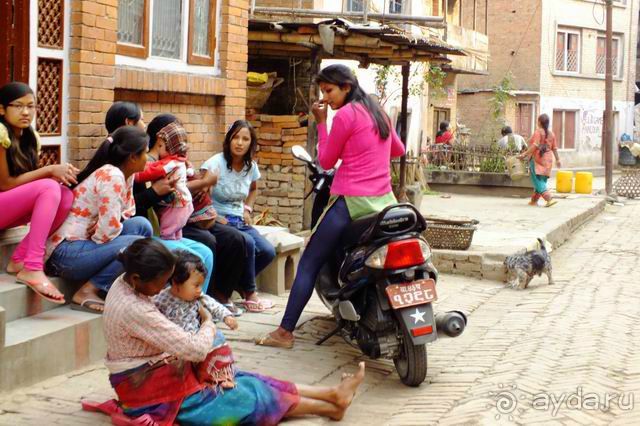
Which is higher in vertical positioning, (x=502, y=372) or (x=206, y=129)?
(x=206, y=129)

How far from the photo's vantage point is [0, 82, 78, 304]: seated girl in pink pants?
5.93 metres

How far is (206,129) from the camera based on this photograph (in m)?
9.67

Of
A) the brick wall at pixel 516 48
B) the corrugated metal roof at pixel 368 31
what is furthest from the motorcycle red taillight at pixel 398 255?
the brick wall at pixel 516 48

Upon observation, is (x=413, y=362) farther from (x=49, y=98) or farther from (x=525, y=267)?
(x=525, y=267)

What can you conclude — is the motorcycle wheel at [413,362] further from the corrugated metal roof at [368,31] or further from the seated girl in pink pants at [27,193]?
the corrugated metal roof at [368,31]

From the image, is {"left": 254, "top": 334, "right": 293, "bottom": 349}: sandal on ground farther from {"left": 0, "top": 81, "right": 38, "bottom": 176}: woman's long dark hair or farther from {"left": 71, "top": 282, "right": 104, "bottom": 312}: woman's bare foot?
{"left": 0, "top": 81, "right": 38, "bottom": 176}: woman's long dark hair

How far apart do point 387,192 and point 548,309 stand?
318 cm

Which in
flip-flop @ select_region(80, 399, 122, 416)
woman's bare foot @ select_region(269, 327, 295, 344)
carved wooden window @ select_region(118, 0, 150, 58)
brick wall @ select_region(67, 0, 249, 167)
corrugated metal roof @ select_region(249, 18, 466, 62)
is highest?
corrugated metal roof @ select_region(249, 18, 466, 62)

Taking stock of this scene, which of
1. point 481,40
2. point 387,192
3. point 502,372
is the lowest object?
point 502,372

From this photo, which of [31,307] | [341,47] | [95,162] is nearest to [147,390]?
[31,307]

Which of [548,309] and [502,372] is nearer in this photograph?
[502,372]

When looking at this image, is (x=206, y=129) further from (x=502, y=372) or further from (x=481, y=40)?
(x=481, y=40)

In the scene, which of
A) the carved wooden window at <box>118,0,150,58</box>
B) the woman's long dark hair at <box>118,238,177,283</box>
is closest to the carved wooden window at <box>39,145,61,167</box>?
the carved wooden window at <box>118,0,150,58</box>

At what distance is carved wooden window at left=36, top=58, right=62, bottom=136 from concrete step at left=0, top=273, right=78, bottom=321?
155cm
